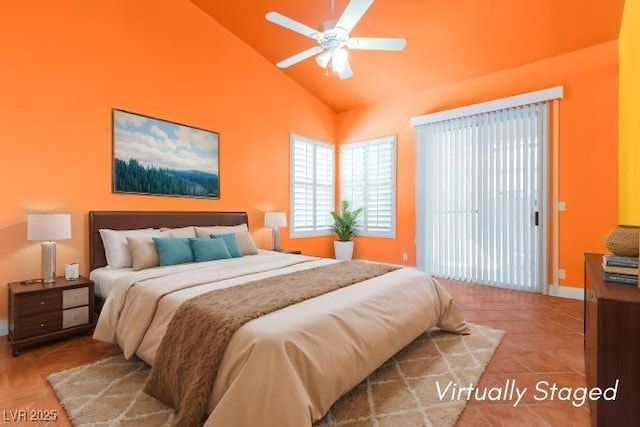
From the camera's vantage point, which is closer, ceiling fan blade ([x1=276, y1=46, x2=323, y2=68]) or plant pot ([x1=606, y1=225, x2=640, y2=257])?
plant pot ([x1=606, y1=225, x2=640, y2=257])

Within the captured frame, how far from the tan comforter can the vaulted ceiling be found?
3111mm

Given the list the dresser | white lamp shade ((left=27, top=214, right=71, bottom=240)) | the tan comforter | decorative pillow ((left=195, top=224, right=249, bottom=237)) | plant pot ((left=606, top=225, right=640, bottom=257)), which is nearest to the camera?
the dresser

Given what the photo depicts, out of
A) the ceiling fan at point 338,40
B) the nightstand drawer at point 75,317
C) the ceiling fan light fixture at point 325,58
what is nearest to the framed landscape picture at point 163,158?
the nightstand drawer at point 75,317

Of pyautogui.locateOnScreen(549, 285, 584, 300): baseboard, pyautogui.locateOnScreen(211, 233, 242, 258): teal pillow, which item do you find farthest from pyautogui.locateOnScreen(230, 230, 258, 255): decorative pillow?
pyautogui.locateOnScreen(549, 285, 584, 300): baseboard

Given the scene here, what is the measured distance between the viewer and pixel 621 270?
5.30 feet

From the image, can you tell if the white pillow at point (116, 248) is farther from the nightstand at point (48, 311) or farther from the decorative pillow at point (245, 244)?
the decorative pillow at point (245, 244)

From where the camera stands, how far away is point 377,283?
250 centimetres

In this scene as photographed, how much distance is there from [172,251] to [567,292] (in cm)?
478

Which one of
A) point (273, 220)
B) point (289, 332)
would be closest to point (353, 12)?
point (289, 332)

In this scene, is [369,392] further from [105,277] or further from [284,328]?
[105,277]

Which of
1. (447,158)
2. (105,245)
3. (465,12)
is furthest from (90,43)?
(447,158)

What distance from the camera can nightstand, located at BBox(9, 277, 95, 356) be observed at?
8.44 ft

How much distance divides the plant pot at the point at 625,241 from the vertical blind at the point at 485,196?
2625 millimetres

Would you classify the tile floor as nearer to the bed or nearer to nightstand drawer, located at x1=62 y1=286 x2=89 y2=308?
nightstand drawer, located at x1=62 y1=286 x2=89 y2=308
